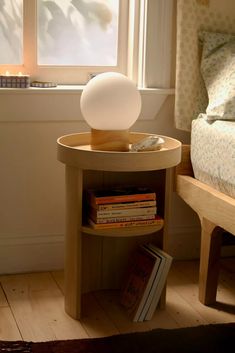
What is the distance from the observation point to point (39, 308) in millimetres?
2104

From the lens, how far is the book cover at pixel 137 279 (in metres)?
2.04

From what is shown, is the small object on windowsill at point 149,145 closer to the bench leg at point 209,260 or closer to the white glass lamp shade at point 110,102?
the white glass lamp shade at point 110,102

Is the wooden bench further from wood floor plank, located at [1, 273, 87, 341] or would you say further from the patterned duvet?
wood floor plank, located at [1, 273, 87, 341]

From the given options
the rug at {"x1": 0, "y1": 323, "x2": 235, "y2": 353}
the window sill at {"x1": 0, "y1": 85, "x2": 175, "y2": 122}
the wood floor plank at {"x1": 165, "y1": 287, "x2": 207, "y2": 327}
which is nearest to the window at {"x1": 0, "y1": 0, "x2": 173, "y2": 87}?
the window sill at {"x1": 0, "y1": 85, "x2": 175, "y2": 122}

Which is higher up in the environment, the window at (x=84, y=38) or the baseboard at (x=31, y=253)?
the window at (x=84, y=38)

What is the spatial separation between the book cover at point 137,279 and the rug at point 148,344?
151mm

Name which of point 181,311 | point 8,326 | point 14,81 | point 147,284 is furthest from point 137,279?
point 14,81

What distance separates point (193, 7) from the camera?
7.35ft

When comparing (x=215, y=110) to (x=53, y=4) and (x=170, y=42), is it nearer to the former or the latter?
(x=170, y=42)

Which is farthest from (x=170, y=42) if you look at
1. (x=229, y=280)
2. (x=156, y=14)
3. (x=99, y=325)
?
(x=99, y=325)

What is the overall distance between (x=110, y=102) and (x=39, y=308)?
77 centimetres

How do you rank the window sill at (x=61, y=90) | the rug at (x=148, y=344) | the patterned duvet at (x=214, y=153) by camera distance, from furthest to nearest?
1. the window sill at (x=61, y=90)
2. the patterned duvet at (x=214, y=153)
3. the rug at (x=148, y=344)

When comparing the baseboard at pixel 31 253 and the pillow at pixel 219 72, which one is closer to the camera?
the pillow at pixel 219 72

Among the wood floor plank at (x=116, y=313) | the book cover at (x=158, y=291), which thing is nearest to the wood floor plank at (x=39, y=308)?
the wood floor plank at (x=116, y=313)
